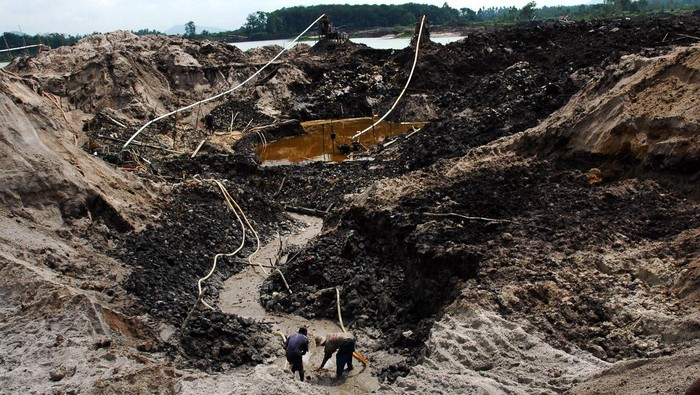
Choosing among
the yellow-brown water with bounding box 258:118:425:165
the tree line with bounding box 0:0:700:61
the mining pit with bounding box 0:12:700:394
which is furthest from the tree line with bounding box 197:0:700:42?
the mining pit with bounding box 0:12:700:394

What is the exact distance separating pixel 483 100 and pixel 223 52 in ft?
45.5

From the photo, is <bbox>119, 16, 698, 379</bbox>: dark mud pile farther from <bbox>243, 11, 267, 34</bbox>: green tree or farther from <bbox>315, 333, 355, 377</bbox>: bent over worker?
<bbox>243, 11, 267, 34</bbox>: green tree

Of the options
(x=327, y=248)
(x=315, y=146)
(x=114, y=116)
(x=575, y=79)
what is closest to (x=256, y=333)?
(x=327, y=248)

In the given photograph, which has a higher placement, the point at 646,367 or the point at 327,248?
the point at 646,367

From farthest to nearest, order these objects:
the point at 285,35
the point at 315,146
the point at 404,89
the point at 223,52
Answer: the point at 285,35
the point at 223,52
the point at 404,89
the point at 315,146

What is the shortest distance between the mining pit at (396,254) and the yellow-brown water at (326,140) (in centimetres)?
342

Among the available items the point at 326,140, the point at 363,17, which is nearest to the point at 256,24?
the point at 363,17

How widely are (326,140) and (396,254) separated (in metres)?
13.4

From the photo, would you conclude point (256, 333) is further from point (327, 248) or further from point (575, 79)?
point (575, 79)

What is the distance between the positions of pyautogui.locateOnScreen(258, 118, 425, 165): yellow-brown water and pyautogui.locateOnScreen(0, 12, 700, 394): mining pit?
3424 mm

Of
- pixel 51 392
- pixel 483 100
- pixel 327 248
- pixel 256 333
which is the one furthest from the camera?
pixel 483 100

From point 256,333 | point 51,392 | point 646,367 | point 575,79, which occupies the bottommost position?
point 256,333

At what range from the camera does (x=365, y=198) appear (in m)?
11.1

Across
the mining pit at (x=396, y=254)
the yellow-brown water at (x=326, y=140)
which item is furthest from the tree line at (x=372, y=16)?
the mining pit at (x=396, y=254)
